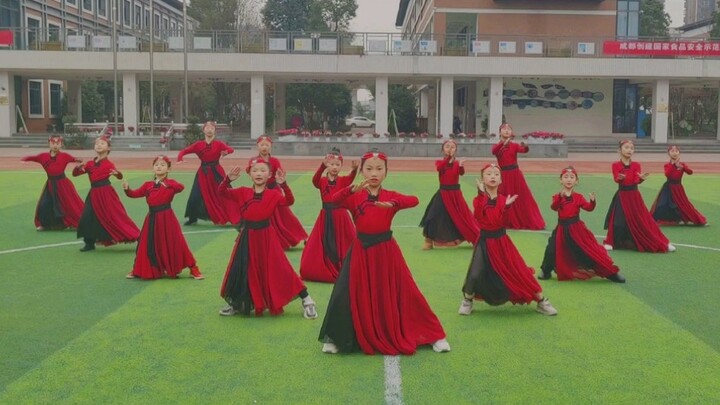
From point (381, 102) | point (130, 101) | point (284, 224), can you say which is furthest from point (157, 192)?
point (130, 101)

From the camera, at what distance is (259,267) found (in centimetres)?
772

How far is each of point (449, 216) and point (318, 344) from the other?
5.51 metres

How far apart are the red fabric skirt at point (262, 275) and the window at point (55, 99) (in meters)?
49.8

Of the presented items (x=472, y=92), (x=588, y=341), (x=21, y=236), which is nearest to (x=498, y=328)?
(x=588, y=341)

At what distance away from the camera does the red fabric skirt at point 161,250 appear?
9492 mm

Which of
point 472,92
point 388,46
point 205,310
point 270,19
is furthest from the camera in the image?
point 270,19

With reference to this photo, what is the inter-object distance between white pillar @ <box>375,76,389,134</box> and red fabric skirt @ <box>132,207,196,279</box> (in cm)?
3223

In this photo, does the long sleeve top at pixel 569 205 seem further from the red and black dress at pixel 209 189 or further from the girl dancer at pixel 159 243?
the red and black dress at pixel 209 189

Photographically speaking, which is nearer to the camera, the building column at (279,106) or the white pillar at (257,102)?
the white pillar at (257,102)

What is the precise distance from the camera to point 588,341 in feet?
22.9

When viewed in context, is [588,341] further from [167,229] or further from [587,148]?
[587,148]

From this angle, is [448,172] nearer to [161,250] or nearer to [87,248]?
[161,250]

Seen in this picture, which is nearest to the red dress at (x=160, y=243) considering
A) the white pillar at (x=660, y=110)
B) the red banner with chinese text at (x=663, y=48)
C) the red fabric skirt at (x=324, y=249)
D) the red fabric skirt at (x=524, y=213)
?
the red fabric skirt at (x=324, y=249)

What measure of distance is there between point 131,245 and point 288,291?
17.4 feet
